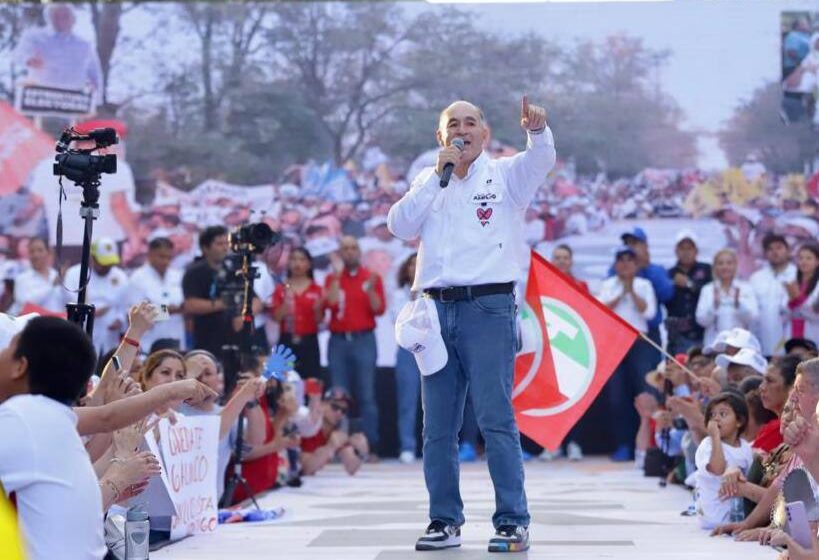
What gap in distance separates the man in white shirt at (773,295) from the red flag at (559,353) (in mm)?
6006

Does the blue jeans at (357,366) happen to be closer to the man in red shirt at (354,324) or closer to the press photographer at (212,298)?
the man in red shirt at (354,324)

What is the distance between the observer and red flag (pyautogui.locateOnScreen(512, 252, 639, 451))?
1041 centimetres

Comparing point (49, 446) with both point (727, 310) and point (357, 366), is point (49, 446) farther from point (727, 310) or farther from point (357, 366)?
point (357, 366)

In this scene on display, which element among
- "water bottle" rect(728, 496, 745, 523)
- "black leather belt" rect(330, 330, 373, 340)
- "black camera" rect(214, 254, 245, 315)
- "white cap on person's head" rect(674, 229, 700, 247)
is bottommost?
"water bottle" rect(728, 496, 745, 523)

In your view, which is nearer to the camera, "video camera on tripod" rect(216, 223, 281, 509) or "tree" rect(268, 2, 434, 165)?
"video camera on tripod" rect(216, 223, 281, 509)

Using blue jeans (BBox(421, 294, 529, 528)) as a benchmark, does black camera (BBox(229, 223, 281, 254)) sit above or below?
above

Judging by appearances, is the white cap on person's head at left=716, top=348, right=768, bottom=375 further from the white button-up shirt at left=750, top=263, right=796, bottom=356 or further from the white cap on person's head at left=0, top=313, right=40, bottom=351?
the white cap on person's head at left=0, top=313, right=40, bottom=351

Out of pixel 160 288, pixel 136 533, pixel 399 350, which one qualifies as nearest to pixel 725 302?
pixel 399 350

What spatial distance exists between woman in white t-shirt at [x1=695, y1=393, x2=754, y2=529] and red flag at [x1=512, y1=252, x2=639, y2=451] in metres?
0.82

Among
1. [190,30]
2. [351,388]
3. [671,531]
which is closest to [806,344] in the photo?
[671,531]

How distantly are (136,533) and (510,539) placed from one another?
1.76m

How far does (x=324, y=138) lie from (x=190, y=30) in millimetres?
1811

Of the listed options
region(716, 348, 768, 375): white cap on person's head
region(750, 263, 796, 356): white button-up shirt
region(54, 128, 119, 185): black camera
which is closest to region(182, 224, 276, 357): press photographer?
region(716, 348, 768, 375): white cap on person's head

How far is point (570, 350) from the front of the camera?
35.7ft
